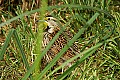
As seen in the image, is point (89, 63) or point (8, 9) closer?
point (89, 63)

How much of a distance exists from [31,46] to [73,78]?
0.50 m

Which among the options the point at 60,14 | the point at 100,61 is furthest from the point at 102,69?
the point at 60,14

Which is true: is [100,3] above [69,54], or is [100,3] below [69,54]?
above

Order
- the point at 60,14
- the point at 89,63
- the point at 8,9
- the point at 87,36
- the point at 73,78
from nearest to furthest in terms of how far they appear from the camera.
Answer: the point at 73,78 < the point at 89,63 < the point at 87,36 < the point at 60,14 < the point at 8,9

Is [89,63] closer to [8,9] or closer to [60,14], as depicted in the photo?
[60,14]

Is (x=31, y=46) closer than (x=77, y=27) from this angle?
Yes

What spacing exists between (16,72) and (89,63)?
0.45m

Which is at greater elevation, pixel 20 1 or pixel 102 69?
pixel 20 1

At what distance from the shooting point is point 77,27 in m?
2.77

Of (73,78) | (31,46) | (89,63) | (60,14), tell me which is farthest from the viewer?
(60,14)

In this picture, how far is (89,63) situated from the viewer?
2379 millimetres

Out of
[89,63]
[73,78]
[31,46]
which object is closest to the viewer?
[73,78]

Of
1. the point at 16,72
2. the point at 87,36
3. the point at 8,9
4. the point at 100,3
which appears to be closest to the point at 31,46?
the point at 16,72

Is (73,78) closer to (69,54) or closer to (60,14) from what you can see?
(69,54)
